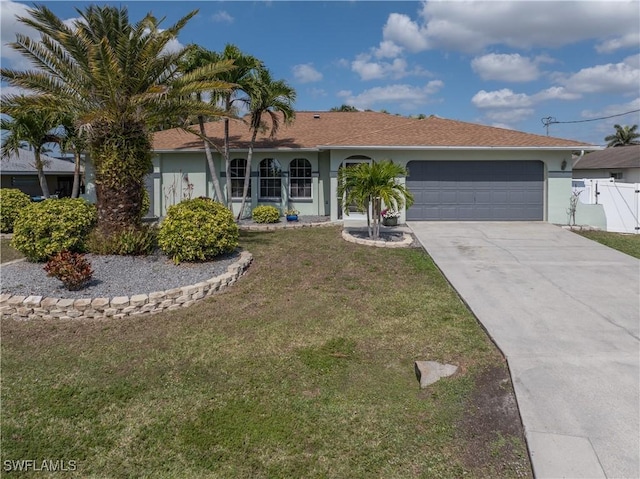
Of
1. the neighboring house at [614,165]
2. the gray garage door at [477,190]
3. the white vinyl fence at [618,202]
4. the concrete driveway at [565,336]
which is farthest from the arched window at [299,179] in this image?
the neighboring house at [614,165]

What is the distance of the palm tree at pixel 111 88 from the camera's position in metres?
8.70

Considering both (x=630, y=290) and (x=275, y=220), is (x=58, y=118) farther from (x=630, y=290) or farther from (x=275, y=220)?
(x=630, y=290)

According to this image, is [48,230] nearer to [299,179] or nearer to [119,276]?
[119,276]

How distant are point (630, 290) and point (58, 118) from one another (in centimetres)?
1942

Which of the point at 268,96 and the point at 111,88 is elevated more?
the point at 268,96

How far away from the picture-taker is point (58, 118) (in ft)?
55.4

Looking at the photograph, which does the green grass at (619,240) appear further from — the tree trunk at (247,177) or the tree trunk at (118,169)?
the tree trunk at (118,169)

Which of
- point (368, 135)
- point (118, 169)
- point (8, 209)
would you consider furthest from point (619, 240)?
point (8, 209)

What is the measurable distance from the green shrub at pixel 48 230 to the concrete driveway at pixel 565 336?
790 cm

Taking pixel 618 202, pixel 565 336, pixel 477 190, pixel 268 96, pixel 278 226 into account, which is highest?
pixel 268 96

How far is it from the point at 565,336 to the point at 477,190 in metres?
10.1

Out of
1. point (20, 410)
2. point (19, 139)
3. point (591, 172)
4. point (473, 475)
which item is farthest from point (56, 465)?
point (591, 172)

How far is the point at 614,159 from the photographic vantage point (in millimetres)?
28953

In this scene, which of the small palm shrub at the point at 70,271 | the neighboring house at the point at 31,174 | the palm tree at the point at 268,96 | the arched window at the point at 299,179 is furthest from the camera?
the neighboring house at the point at 31,174
